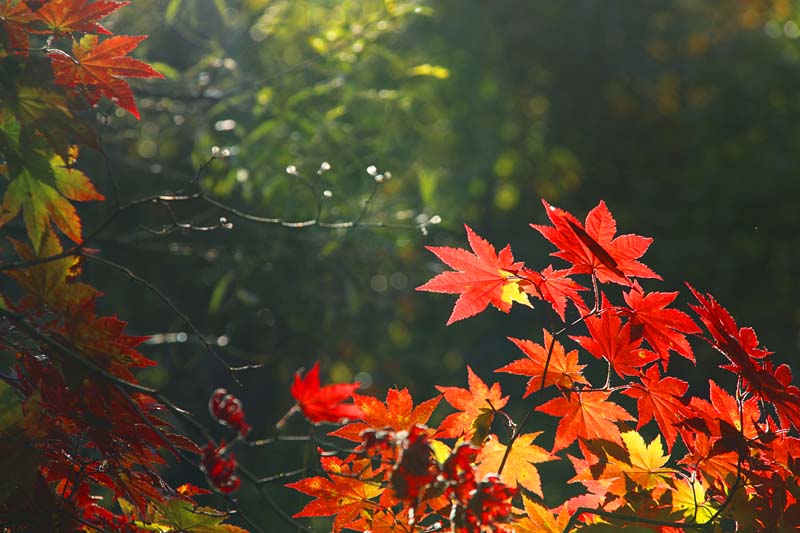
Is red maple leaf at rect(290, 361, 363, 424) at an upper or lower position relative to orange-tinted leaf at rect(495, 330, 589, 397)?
upper

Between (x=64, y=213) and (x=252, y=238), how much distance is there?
299 cm

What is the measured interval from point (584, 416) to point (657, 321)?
167mm

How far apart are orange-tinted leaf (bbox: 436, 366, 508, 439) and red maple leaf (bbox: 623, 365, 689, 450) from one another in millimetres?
185

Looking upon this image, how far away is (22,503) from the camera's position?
103cm

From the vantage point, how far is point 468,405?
3.70ft

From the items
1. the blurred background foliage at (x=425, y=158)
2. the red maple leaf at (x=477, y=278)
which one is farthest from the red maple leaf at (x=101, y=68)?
the blurred background foliage at (x=425, y=158)

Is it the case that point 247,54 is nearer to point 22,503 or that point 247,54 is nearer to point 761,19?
point 22,503

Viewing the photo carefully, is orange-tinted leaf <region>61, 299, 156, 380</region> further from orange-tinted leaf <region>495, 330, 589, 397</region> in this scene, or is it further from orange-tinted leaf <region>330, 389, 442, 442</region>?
orange-tinted leaf <region>495, 330, 589, 397</region>

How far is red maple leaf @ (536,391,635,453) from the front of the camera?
44.5 inches

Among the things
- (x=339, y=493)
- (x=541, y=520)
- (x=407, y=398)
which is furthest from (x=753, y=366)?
(x=339, y=493)

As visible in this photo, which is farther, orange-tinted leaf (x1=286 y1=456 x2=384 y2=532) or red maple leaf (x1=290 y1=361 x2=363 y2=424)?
orange-tinted leaf (x1=286 y1=456 x2=384 y2=532)

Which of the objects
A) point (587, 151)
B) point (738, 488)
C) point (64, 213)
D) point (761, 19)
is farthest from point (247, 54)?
point (761, 19)

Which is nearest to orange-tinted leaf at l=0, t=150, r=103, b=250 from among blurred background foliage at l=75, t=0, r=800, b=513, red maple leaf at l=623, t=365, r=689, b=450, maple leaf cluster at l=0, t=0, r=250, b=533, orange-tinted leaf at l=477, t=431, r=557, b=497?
maple leaf cluster at l=0, t=0, r=250, b=533

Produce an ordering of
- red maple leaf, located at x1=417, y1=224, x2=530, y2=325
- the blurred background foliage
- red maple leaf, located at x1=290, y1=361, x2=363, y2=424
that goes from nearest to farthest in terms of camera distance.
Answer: red maple leaf, located at x1=290, y1=361, x2=363, y2=424, red maple leaf, located at x1=417, y1=224, x2=530, y2=325, the blurred background foliage
